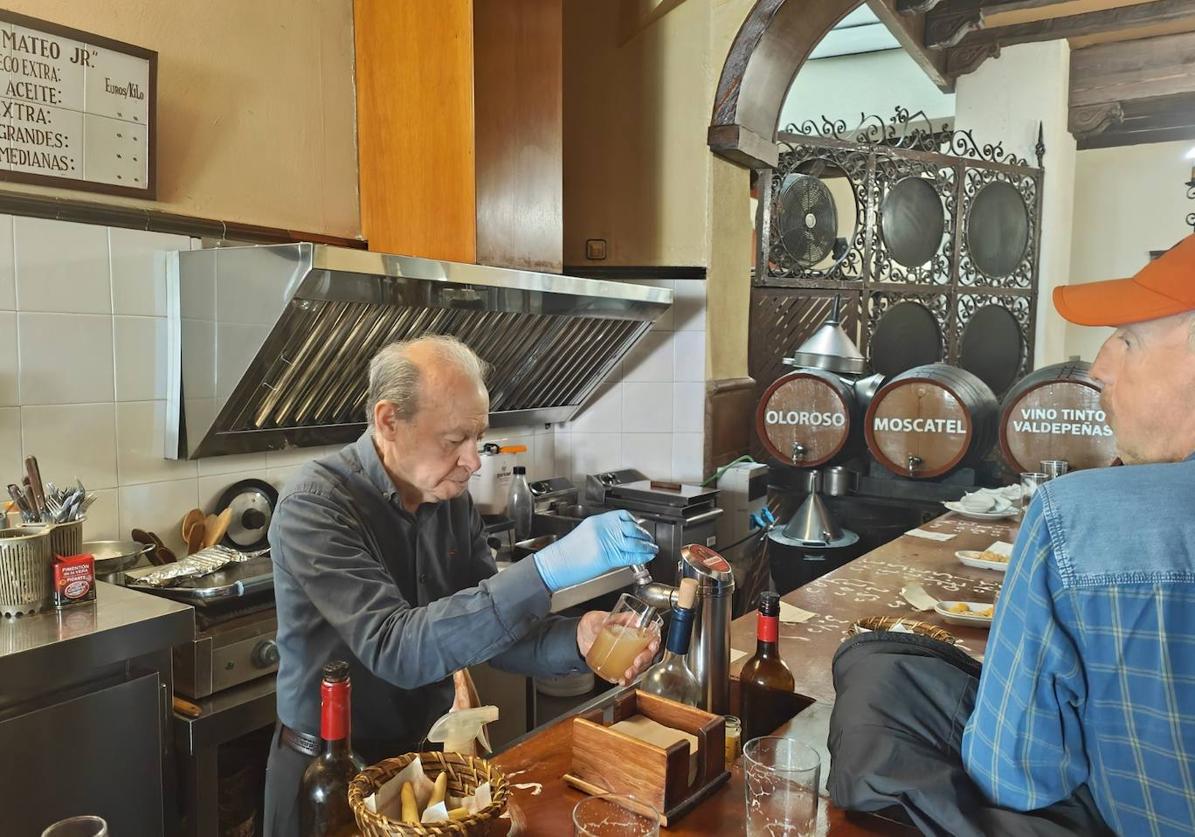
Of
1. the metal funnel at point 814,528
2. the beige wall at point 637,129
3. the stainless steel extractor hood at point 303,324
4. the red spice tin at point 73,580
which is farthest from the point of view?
the metal funnel at point 814,528

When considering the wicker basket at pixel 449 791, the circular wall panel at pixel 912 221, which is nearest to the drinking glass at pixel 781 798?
the wicker basket at pixel 449 791

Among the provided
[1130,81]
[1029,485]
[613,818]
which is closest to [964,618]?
[613,818]

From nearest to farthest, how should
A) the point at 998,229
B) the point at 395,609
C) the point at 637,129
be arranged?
the point at 395,609, the point at 637,129, the point at 998,229

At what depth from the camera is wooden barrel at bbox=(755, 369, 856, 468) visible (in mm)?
4566

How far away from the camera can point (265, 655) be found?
2.37 m

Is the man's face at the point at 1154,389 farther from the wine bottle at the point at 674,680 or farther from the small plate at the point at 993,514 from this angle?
the small plate at the point at 993,514

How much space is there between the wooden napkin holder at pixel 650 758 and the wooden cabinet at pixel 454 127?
208 cm

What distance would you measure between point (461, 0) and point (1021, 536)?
2.70 meters

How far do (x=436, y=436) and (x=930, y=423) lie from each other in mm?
3234

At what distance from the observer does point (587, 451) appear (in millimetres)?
4570

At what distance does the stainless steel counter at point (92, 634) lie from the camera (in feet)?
5.90

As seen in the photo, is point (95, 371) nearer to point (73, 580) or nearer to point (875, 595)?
point (73, 580)

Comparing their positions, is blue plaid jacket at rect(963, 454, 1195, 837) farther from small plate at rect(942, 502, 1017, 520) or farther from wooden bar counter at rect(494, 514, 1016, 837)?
small plate at rect(942, 502, 1017, 520)

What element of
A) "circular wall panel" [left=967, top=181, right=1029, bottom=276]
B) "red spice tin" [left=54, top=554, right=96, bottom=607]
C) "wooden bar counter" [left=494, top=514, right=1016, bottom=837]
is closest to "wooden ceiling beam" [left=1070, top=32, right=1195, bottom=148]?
"circular wall panel" [left=967, top=181, right=1029, bottom=276]
